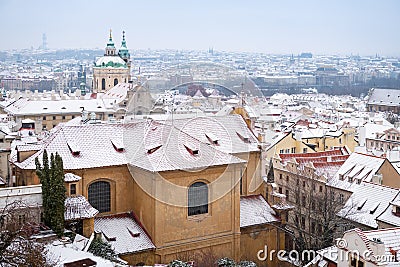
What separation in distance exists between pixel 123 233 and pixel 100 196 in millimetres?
2456

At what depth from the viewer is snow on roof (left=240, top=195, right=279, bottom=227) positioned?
32031 millimetres

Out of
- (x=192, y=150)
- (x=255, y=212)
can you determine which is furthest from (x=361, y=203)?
(x=192, y=150)

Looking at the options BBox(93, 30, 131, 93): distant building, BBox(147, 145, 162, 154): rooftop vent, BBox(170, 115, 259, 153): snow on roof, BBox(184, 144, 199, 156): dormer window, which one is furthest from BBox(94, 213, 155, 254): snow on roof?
BBox(93, 30, 131, 93): distant building

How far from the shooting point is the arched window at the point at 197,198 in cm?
2906

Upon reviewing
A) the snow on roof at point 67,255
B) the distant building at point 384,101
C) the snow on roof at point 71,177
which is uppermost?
the snow on roof at point 71,177

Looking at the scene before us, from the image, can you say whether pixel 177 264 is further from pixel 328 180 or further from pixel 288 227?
pixel 328 180

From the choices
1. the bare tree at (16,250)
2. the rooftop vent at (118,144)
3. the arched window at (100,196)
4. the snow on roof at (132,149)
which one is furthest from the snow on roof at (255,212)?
the bare tree at (16,250)

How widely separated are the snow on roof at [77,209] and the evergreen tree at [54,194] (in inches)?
24.0

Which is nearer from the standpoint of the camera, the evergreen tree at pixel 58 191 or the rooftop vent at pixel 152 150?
the evergreen tree at pixel 58 191

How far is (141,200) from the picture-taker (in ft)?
96.3

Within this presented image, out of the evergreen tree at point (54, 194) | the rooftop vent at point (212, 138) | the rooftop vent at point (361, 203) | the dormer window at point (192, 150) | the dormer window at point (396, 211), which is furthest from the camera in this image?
the rooftop vent at point (361, 203)

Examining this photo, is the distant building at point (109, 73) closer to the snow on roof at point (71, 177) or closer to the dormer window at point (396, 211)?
the snow on roof at point (71, 177)

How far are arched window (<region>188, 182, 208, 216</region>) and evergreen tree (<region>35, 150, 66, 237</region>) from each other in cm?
656

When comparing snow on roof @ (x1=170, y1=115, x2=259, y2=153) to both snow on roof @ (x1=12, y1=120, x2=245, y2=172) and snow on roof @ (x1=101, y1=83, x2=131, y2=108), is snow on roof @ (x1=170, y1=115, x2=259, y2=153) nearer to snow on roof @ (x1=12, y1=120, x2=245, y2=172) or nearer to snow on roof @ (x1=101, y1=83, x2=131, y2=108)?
snow on roof @ (x1=12, y1=120, x2=245, y2=172)
